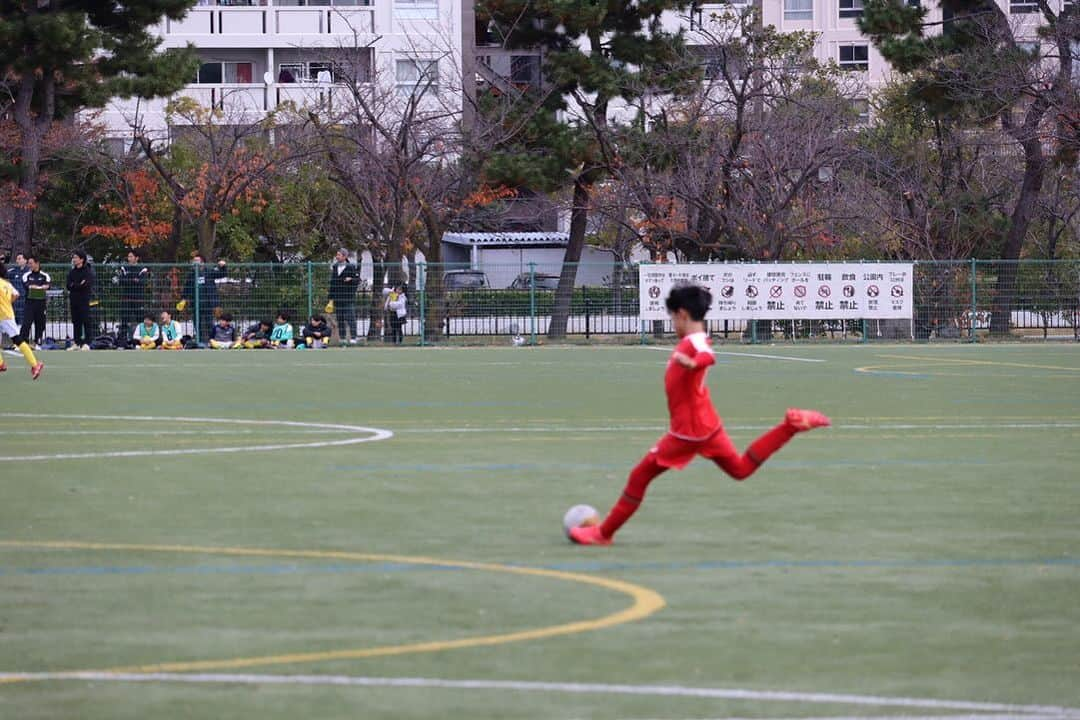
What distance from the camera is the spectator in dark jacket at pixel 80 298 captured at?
1319 inches

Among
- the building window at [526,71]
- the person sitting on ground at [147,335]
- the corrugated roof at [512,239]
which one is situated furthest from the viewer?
the corrugated roof at [512,239]

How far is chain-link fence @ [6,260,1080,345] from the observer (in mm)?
35344

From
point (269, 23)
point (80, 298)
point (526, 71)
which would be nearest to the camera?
point (80, 298)

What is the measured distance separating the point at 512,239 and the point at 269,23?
574 inches

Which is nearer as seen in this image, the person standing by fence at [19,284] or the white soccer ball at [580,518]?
the white soccer ball at [580,518]

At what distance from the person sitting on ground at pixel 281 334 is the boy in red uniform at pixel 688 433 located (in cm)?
2640

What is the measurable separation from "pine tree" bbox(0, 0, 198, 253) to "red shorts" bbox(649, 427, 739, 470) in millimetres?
34902

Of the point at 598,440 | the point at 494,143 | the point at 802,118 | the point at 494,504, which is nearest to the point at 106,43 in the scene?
the point at 494,143

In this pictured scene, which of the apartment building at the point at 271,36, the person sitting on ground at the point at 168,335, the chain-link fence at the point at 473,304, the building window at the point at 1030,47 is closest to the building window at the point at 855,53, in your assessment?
the apartment building at the point at 271,36

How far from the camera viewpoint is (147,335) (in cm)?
3444

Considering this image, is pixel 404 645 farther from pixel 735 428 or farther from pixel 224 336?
pixel 224 336

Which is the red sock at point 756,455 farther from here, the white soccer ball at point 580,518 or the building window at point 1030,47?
the building window at point 1030,47

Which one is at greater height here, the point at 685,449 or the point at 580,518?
the point at 685,449

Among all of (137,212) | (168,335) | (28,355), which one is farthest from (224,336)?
(137,212)
